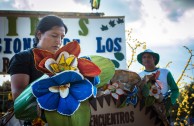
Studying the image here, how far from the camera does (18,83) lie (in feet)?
2.70

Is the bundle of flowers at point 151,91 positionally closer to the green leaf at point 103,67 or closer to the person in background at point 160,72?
the green leaf at point 103,67

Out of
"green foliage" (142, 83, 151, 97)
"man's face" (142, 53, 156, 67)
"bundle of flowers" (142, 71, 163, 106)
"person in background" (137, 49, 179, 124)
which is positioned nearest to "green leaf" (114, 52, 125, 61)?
"person in background" (137, 49, 179, 124)

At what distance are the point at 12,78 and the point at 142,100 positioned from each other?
457mm

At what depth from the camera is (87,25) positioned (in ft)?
21.2

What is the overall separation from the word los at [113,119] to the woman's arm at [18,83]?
234 mm

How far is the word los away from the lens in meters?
0.88

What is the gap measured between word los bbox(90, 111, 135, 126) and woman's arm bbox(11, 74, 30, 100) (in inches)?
9.2

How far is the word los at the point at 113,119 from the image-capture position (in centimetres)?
88

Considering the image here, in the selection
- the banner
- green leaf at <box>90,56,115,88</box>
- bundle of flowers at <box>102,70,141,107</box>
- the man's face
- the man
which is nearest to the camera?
green leaf at <box>90,56,115,88</box>

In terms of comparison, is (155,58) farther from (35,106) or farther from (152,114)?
(35,106)

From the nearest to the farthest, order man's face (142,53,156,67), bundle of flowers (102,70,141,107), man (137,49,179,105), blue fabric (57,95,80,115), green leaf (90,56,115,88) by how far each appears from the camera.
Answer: blue fabric (57,95,80,115)
green leaf (90,56,115,88)
bundle of flowers (102,70,141,107)
man (137,49,179,105)
man's face (142,53,156,67)

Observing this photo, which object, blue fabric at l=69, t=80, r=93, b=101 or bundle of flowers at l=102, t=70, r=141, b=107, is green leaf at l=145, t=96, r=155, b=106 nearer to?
bundle of flowers at l=102, t=70, r=141, b=107

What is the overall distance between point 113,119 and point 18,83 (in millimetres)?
328

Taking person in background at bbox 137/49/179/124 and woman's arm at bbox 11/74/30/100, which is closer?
woman's arm at bbox 11/74/30/100
